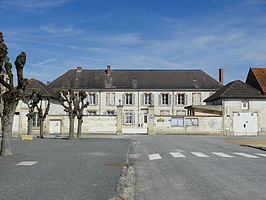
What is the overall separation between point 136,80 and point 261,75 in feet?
60.6

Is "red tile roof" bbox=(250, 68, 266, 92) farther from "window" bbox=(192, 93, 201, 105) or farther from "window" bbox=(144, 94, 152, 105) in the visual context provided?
"window" bbox=(144, 94, 152, 105)

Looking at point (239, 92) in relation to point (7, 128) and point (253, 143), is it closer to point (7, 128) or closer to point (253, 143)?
point (253, 143)

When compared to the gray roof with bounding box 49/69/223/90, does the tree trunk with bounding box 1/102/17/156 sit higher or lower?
lower

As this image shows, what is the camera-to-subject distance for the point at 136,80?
171 feet

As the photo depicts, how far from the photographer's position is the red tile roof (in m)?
38.8

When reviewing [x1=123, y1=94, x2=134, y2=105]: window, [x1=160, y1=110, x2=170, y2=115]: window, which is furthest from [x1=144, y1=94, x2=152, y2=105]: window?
[x1=160, y1=110, x2=170, y2=115]: window

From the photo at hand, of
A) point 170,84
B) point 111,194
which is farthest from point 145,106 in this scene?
point 111,194

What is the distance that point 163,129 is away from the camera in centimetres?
3553

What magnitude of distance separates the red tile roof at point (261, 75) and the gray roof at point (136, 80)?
27.8 feet

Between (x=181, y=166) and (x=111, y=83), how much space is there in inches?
1615

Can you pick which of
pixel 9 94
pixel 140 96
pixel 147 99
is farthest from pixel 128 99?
pixel 9 94

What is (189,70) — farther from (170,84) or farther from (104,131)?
(104,131)

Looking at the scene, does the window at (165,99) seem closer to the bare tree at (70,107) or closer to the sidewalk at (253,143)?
the bare tree at (70,107)

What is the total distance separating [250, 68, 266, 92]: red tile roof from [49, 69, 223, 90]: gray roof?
333 inches
